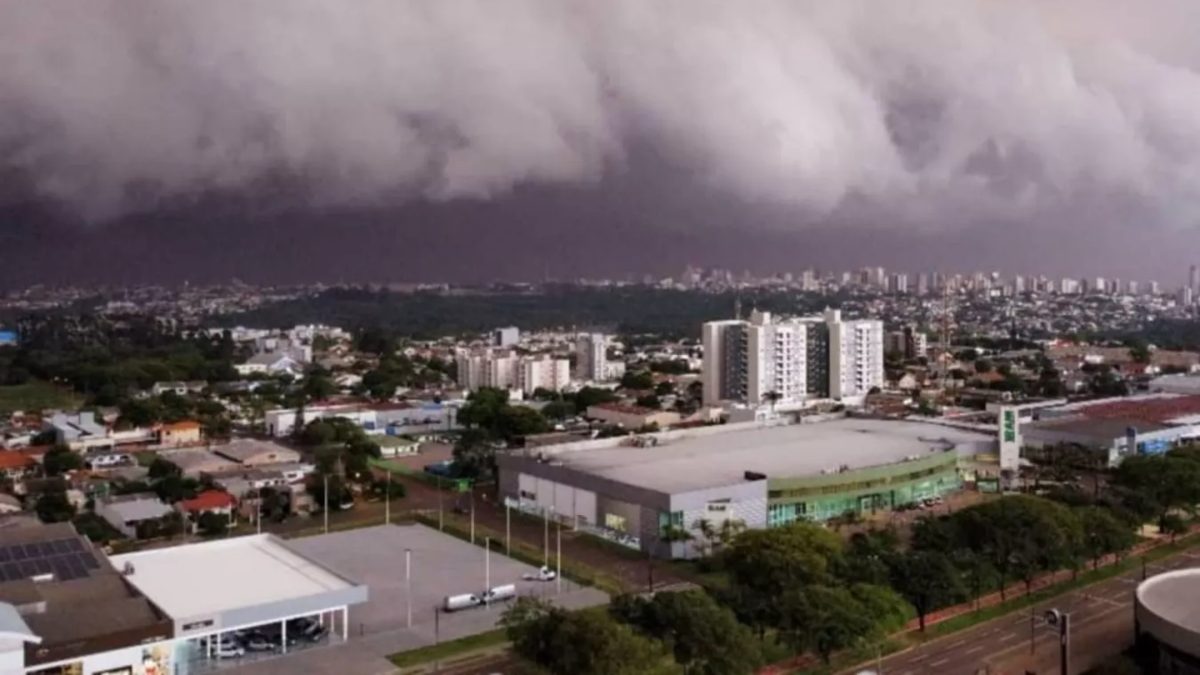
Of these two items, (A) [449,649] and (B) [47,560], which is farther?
→ (B) [47,560]

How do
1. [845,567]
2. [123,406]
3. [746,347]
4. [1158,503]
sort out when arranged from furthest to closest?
[746,347] → [123,406] → [1158,503] → [845,567]

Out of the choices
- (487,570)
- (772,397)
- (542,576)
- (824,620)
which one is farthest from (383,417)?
(824,620)

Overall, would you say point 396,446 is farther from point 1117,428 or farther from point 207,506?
point 1117,428

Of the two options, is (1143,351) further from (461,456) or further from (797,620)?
(797,620)

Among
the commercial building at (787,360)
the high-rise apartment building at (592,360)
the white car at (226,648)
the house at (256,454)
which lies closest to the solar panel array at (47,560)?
the white car at (226,648)

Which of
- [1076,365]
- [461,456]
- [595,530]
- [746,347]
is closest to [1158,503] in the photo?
[595,530]

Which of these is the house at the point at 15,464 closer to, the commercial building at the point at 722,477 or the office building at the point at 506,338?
the commercial building at the point at 722,477
